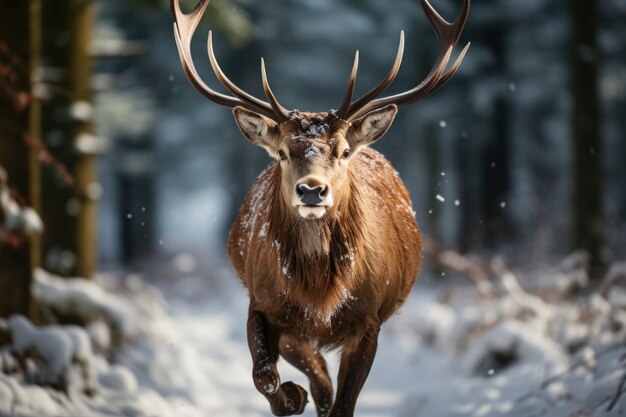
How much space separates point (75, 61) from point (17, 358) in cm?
420

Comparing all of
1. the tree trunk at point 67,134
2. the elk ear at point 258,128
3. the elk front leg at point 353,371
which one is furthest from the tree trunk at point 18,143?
the elk front leg at point 353,371

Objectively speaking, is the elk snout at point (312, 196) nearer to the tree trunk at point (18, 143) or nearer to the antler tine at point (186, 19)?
the antler tine at point (186, 19)

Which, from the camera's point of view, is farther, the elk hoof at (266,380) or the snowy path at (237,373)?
the snowy path at (237,373)

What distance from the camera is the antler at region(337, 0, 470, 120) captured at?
5.45m

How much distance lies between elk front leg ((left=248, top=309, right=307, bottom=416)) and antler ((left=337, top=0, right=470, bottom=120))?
162 cm

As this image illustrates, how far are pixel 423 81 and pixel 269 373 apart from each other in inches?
97.9

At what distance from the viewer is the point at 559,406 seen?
20.8 ft

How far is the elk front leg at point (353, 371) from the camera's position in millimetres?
5238

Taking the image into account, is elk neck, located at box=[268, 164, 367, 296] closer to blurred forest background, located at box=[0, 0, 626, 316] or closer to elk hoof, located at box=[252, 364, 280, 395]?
elk hoof, located at box=[252, 364, 280, 395]

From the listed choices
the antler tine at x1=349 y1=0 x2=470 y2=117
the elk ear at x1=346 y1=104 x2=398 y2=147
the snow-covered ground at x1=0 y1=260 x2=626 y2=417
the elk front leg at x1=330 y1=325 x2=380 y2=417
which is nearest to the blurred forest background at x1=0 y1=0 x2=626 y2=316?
the snow-covered ground at x1=0 y1=260 x2=626 y2=417

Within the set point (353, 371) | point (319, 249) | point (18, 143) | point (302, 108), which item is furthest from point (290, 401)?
point (302, 108)

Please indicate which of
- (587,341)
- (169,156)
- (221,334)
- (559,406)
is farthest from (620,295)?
(169,156)

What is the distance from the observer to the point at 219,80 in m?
5.68

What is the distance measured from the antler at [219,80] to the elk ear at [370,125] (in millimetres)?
504
